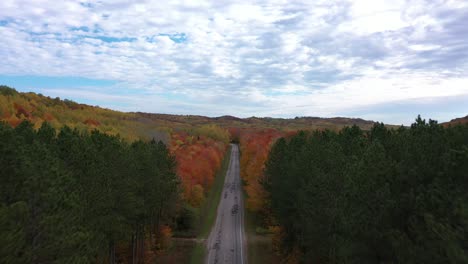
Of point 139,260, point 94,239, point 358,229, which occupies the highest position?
point 358,229

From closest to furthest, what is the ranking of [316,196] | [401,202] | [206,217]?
[401,202]
[316,196]
[206,217]

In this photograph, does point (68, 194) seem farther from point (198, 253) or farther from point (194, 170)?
point (194, 170)

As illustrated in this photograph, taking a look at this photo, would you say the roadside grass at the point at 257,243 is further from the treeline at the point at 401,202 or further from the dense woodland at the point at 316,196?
the treeline at the point at 401,202

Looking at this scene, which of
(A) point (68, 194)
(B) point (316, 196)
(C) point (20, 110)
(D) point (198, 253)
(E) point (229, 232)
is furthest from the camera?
(C) point (20, 110)

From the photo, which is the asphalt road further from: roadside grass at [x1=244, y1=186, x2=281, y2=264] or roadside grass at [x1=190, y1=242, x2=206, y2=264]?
roadside grass at [x1=244, y1=186, x2=281, y2=264]

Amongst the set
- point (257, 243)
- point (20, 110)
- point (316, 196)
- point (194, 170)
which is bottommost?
point (257, 243)

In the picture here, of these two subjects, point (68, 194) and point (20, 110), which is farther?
point (20, 110)

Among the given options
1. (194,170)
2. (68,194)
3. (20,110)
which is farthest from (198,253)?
(20,110)

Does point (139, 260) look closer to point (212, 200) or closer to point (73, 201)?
point (73, 201)

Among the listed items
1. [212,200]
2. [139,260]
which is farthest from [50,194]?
[212,200]
